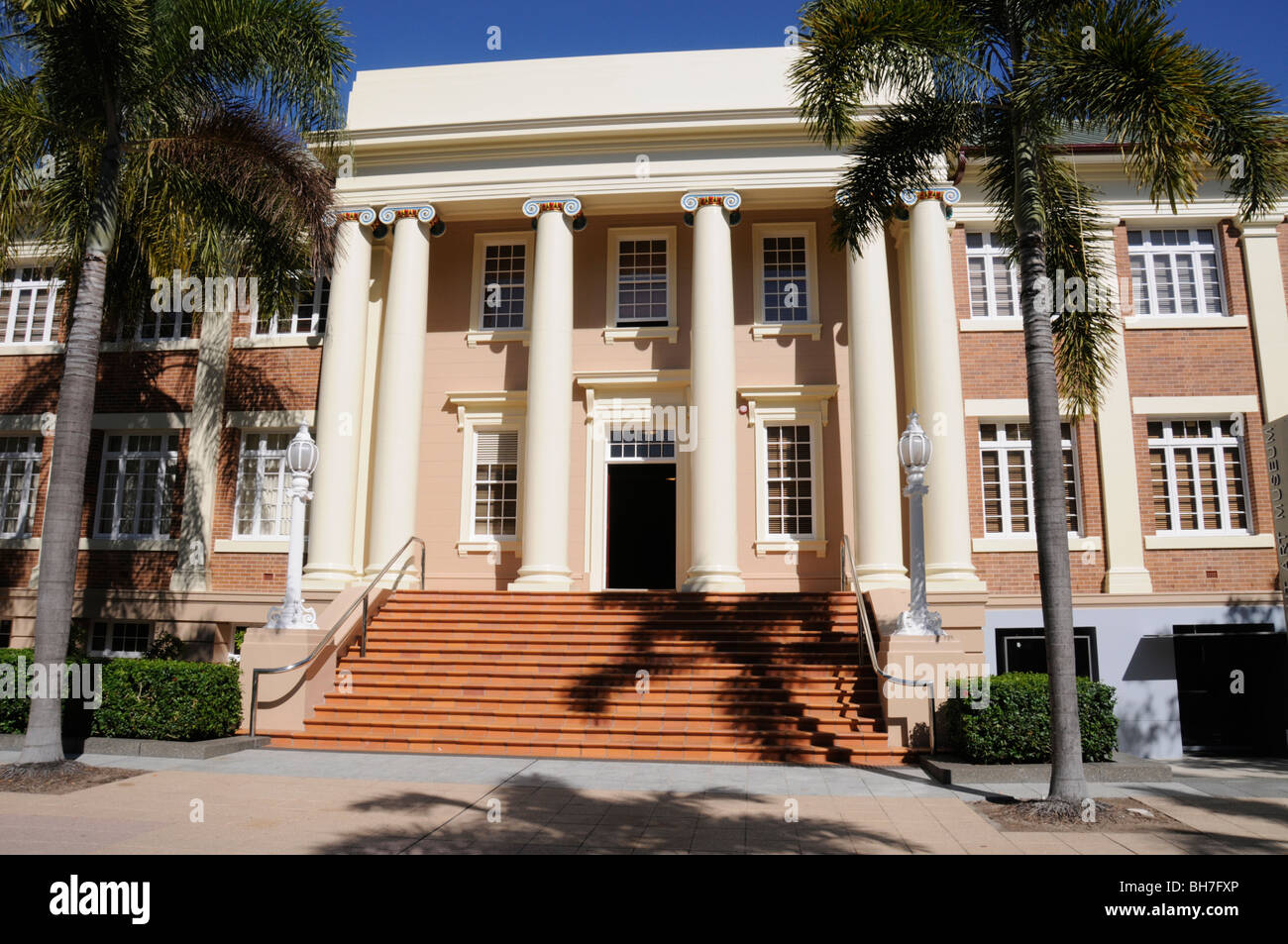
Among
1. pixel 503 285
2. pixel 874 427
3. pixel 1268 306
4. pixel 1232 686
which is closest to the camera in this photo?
pixel 874 427

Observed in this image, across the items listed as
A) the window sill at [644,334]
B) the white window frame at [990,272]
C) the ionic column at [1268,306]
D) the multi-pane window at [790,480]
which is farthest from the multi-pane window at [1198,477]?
the window sill at [644,334]

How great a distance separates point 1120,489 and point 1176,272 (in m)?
4.49

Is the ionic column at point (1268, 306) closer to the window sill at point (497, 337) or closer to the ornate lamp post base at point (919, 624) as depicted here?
the ornate lamp post base at point (919, 624)

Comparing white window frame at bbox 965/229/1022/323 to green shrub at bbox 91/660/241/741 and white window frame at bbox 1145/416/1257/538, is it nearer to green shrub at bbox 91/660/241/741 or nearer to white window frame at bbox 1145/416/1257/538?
white window frame at bbox 1145/416/1257/538

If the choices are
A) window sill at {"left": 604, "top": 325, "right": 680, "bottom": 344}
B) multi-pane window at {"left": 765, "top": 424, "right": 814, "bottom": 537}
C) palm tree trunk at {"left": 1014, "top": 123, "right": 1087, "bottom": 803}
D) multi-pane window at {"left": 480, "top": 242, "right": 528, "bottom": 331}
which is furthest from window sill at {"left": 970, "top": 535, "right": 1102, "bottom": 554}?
multi-pane window at {"left": 480, "top": 242, "right": 528, "bottom": 331}

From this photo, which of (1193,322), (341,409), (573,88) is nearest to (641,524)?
(341,409)

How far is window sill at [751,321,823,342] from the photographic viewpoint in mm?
17969

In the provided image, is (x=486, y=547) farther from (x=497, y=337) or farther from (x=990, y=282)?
(x=990, y=282)

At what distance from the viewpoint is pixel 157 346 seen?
1862cm

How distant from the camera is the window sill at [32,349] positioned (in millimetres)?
18984

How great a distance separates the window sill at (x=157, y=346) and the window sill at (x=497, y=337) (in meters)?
5.56

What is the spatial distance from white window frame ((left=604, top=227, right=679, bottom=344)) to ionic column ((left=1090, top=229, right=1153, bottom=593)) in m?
8.00
